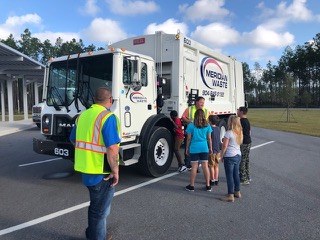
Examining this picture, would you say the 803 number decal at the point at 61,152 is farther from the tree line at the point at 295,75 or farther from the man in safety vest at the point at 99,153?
the tree line at the point at 295,75

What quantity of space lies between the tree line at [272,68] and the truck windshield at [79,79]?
56942mm

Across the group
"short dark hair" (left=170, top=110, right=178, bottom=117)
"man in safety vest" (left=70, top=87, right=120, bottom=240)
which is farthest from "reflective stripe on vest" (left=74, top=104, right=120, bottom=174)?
"short dark hair" (left=170, top=110, right=178, bottom=117)

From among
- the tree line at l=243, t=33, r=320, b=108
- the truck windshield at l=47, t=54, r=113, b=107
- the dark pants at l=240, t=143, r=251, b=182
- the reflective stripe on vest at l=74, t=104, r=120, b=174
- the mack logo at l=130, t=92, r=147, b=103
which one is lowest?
the dark pants at l=240, t=143, r=251, b=182

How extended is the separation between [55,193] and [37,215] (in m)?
1.03

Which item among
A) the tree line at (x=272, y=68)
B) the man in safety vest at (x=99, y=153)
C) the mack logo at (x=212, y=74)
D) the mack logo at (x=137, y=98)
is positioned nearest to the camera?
the man in safety vest at (x=99, y=153)

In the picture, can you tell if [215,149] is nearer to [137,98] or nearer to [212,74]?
[137,98]

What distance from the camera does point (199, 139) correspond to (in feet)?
17.4

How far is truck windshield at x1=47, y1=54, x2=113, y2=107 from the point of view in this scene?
5555mm

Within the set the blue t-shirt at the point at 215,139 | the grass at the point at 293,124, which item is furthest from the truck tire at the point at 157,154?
the grass at the point at 293,124

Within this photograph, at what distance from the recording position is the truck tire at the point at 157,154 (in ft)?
19.6

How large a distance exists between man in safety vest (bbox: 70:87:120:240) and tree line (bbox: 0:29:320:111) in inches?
2379

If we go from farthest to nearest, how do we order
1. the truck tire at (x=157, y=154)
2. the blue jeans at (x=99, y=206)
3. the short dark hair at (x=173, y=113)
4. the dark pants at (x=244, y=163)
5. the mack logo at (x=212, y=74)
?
the mack logo at (x=212, y=74), the short dark hair at (x=173, y=113), the truck tire at (x=157, y=154), the dark pants at (x=244, y=163), the blue jeans at (x=99, y=206)

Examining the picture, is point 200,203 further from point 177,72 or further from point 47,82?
point 47,82

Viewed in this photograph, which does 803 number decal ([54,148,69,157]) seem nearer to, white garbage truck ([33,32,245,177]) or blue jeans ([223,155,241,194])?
white garbage truck ([33,32,245,177])
